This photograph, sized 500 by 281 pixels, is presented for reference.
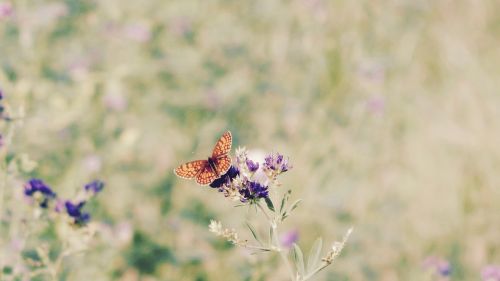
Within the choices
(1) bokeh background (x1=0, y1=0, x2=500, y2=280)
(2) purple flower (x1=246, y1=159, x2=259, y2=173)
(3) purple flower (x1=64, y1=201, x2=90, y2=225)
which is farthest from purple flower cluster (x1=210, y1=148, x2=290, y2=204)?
(1) bokeh background (x1=0, y1=0, x2=500, y2=280)

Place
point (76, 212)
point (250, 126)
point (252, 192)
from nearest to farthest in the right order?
point (252, 192) < point (76, 212) < point (250, 126)

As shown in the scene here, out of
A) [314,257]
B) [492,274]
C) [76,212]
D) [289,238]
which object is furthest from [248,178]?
[289,238]

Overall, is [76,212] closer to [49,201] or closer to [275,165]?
[49,201]

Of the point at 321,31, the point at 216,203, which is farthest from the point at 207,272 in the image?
the point at 321,31

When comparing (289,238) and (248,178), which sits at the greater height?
(289,238)

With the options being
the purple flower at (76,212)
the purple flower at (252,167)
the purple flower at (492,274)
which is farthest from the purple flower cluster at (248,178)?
the purple flower at (492,274)

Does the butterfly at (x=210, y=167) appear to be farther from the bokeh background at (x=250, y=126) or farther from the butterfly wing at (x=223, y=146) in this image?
the bokeh background at (x=250, y=126)

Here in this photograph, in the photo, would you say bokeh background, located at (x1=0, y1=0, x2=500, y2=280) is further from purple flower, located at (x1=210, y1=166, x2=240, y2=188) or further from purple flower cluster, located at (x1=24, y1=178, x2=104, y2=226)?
purple flower, located at (x1=210, y1=166, x2=240, y2=188)
